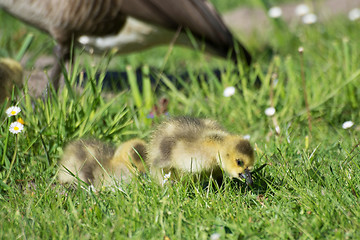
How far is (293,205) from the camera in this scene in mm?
2369

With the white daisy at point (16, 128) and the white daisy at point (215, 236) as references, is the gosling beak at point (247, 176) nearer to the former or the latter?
the white daisy at point (215, 236)

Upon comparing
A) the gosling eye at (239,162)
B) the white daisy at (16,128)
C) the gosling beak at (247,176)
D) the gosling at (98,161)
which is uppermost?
the gosling eye at (239,162)

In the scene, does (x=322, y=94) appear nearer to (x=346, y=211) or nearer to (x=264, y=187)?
(x=264, y=187)

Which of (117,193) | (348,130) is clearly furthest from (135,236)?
(348,130)

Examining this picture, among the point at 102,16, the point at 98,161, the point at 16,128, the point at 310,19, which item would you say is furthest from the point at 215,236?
the point at 310,19

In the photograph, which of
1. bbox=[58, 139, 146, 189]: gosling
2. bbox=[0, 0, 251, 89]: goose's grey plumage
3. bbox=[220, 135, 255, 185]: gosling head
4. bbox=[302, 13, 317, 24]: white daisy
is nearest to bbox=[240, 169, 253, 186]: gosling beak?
bbox=[220, 135, 255, 185]: gosling head

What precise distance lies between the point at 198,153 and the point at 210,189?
18 cm

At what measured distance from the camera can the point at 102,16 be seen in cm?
487

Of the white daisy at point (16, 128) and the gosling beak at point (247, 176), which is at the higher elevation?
the white daisy at point (16, 128)

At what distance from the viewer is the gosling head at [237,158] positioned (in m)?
2.44

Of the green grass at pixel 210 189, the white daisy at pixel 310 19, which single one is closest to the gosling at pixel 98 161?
the green grass at pixel 210 189

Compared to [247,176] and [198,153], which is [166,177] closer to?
[198,153]

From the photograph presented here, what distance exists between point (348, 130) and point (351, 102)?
59cm

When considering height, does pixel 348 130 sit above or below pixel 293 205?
below
